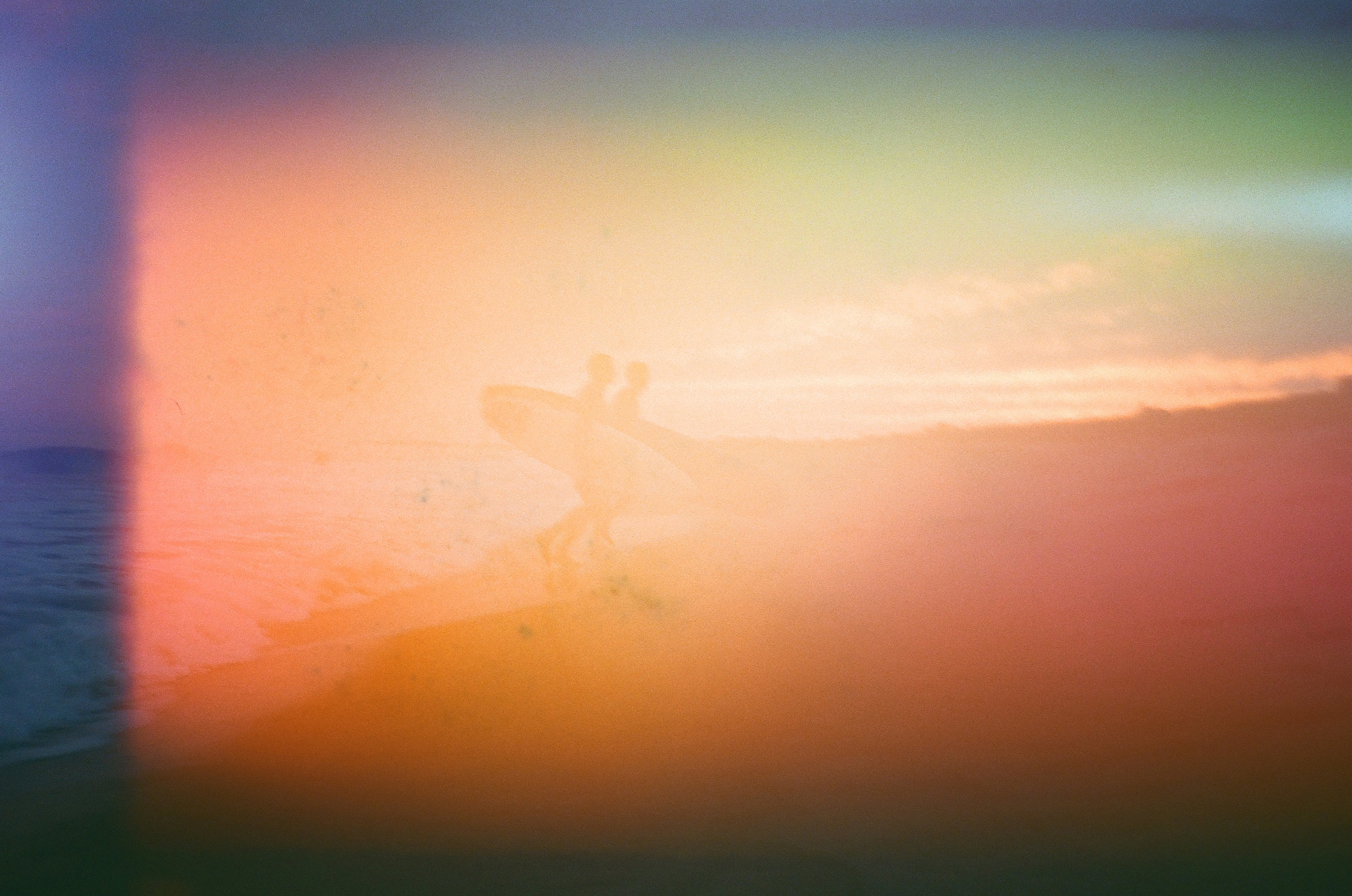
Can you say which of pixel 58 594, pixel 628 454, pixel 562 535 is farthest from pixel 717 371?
pixel 58 594

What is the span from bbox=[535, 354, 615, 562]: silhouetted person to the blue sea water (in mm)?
1019

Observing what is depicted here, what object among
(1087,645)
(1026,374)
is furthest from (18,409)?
(1087,645)

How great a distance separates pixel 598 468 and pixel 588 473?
26 millimetres

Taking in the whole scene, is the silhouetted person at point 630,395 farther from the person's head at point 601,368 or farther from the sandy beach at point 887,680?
the sandy beach at point 887,680

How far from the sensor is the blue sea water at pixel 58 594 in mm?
2189

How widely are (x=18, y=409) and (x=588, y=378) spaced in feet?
4.66

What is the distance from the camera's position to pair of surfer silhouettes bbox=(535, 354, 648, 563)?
7.53 ft

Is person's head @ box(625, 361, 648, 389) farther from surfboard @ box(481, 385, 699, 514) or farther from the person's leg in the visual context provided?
the person's leg

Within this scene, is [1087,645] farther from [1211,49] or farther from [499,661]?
[1211,49]

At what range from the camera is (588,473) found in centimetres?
235

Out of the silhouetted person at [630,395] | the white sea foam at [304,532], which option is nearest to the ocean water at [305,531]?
the white sea foam at [304,532]

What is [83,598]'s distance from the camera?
7.75 feet

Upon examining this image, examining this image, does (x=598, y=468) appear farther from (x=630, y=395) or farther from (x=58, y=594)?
(x=58, y=594)

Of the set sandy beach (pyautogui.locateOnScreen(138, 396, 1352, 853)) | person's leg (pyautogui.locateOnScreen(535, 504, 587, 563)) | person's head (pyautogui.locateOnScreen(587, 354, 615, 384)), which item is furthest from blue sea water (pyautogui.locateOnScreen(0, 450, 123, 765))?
person's head (pyautogui.locateOnScreen(587, 354, 615, 384))
